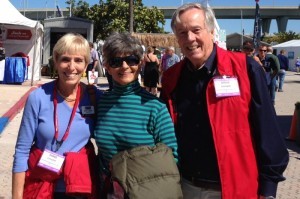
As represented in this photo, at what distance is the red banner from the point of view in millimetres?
18219

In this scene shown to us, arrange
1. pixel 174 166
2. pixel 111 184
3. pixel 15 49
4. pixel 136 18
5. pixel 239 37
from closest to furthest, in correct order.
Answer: pixel 174 166, pixel 111 184, pixel 15 49, pixel 136 18, pixel 239 37

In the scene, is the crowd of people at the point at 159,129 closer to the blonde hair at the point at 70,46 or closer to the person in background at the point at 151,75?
the blonde hair at the point at 70,46

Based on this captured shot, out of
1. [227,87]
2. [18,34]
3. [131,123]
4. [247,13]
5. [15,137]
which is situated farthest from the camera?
[247,13]

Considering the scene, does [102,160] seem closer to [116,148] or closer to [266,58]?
[116,148]

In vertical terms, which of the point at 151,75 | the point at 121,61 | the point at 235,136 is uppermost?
the point at 121,61

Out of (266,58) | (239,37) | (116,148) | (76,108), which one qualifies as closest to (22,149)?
(76,108)

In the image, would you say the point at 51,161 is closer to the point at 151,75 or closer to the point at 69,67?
the point at 69,67

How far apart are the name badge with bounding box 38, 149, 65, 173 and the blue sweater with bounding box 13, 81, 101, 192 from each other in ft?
0.12

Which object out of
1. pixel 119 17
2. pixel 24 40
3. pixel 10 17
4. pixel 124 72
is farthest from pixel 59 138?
pixel 119 17

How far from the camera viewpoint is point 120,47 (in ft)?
7.88

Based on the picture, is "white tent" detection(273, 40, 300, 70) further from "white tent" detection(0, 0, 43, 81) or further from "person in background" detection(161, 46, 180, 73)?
Answer: "white tent" detection(0, 0, 43, 81)

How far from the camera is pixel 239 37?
68.7 m

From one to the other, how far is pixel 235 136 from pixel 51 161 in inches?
41.8

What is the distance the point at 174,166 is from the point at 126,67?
632 millimetres
